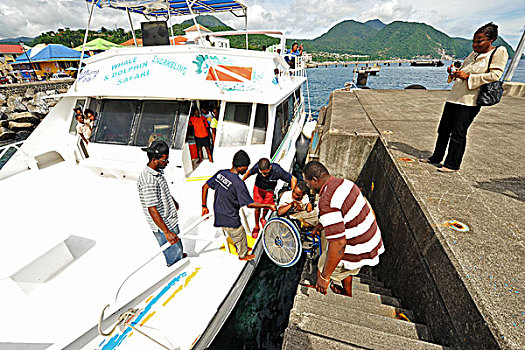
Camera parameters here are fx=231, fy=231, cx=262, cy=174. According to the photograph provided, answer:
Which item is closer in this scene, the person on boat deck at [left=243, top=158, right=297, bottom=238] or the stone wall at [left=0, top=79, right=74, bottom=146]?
the person on boat deck at [left=243, top=158, right=297, bottom=238]

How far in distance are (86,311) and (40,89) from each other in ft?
105

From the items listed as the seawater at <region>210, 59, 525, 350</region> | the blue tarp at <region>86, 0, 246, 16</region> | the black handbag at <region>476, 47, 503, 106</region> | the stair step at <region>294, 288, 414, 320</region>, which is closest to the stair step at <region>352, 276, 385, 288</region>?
the stair step at <region>294, 288, 414, 320</region>

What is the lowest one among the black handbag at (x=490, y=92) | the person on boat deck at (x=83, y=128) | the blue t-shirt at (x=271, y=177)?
the blue t-shirt at (x=271, y=177)

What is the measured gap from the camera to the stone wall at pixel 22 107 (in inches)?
620

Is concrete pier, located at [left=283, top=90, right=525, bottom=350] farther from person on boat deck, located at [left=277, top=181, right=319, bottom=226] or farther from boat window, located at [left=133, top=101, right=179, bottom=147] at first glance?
boat window, located at [left=133, top=101, right=179, bottom=147]

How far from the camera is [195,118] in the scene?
515 cm

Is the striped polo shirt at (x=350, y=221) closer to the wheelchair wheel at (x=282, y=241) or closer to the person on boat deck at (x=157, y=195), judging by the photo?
the wheelchair wheel at (x=282, y=241)

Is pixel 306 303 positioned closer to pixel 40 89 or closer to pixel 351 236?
pixel 351 236

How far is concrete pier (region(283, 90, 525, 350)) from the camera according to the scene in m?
1.80

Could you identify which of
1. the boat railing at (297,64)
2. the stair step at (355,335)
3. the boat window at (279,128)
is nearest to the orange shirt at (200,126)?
the boat window at (279,128)

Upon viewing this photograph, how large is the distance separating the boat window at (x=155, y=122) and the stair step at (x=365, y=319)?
13.0 feet

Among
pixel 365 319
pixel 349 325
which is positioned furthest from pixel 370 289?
pixel 349 325

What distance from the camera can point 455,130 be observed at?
323cm

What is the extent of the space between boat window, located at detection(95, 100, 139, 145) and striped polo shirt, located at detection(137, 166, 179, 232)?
2700 millimetres
